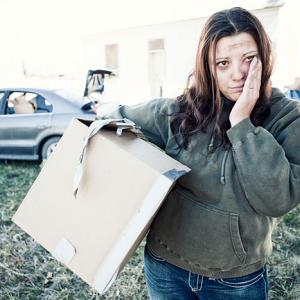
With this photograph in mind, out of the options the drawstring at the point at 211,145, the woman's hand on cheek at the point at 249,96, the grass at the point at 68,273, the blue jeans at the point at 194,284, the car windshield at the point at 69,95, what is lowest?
the grass at the point at 68,273

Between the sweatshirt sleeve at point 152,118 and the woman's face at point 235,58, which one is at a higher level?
the woman's face at point 235,58

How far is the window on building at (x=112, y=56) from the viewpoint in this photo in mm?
10492

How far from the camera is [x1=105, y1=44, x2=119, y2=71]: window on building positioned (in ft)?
34.4

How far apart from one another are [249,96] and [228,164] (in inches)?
7.5

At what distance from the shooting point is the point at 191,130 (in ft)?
3.42

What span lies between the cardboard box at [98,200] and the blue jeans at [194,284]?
0.27 m

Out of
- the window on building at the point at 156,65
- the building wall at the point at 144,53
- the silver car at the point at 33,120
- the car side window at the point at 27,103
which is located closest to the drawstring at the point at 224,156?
the silver car at the point at 33,120

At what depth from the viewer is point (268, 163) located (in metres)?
0.85

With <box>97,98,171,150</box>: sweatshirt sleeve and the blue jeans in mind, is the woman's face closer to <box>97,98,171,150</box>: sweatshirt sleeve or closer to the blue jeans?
<box>97,98,171,150</box>: sweatshirt sleeve

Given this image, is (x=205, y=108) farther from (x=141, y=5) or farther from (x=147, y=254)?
(x=141, y=5)

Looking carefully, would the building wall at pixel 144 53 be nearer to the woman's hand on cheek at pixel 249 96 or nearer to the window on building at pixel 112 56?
the window on building at pixel 112 56

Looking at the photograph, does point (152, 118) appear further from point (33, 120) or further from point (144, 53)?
point (144, 53)

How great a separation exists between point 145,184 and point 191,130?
0.27 meters

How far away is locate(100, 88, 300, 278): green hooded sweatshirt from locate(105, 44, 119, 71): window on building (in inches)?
386
